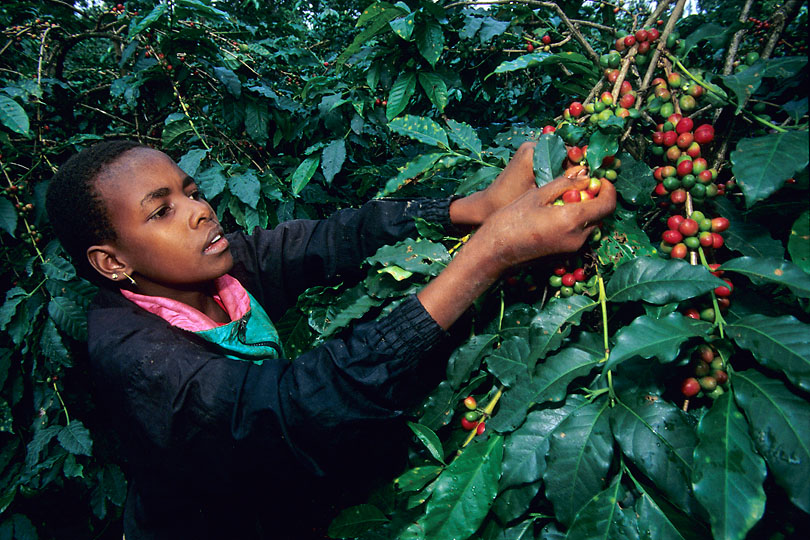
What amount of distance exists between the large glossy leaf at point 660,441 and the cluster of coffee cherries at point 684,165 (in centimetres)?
44

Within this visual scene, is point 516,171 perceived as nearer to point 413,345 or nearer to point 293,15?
point 413,345

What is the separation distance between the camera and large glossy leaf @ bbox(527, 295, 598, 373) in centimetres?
86

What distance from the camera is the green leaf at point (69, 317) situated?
6.31 feet

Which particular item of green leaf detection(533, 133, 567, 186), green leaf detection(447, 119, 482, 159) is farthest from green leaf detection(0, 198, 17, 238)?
green leaf detection(533, 133, 567, 186)

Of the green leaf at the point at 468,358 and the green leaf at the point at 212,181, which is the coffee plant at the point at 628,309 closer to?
the green leaf at the point at 468,358

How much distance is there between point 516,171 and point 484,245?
0.28 m

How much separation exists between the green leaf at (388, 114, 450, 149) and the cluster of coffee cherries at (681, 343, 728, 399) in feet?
2.81

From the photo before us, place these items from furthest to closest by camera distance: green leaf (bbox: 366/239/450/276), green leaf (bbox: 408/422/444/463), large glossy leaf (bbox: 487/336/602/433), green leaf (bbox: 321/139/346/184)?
green leaf (bbox: 321/139/346/184), green leaf (bbox: 366/239/450/276), green leaf (bbox: 408/422/444/463), large glossy leaf (bbox: 487/336/602/433)

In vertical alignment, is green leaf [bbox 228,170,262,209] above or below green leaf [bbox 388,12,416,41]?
below

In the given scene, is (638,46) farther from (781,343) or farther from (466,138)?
(781,343)

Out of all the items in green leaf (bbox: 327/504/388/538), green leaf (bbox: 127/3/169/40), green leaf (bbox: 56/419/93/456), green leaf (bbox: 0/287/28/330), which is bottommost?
green leaf (bbox: 56/419/93/456)

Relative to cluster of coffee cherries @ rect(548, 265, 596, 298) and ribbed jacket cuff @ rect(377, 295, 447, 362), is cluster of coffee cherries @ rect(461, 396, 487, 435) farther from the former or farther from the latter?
cluster of coffee cherries @ rect(548, 265, 596, 298)

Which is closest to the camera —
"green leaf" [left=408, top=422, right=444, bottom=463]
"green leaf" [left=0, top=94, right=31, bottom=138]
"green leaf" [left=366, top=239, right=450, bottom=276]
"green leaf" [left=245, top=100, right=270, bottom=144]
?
"green leaf" [left=408, top=422, right=444, bottom=463]

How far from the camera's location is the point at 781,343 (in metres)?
0.70
